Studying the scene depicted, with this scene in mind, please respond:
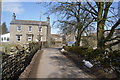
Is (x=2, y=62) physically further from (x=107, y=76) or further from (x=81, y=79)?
(x=107, y=76)

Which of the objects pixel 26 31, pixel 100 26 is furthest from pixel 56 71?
pixel 26 31

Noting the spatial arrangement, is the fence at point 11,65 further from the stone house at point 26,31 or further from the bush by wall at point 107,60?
the stone house at point 26,31

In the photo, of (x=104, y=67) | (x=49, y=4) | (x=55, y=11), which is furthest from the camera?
(x=55, y=11)

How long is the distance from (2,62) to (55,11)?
790 centimetres

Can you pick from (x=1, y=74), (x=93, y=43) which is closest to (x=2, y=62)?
(x=1, y=74)

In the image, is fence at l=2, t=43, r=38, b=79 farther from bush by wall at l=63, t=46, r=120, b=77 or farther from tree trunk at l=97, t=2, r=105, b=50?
tree trunk at l=97, t=2, r=105, b=50

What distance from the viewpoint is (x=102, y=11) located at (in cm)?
805

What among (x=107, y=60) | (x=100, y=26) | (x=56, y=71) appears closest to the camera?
(x=107, y=60)

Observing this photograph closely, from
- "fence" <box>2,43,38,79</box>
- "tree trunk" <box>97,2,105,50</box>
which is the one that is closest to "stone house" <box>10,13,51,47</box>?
"tree trunk" <box>97,2,105,50</box>

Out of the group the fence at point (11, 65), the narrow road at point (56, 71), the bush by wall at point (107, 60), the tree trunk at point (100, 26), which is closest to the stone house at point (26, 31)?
the tree trunk at point (100, 26)

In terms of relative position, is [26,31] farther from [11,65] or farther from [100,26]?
[11,65]

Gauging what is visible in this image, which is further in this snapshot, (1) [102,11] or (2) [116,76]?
(1) [102,11]

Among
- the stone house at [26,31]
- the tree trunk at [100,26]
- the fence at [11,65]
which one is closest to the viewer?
the fence at [11,65]

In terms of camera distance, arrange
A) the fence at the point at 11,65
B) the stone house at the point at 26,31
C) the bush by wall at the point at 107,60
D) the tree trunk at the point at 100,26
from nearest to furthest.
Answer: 1. the fence at the point at 11,65
2. the bush by wall at the point at 107,60
3. the tree trunk at the point at 100,26
4. the stone house at the point at 26,31
